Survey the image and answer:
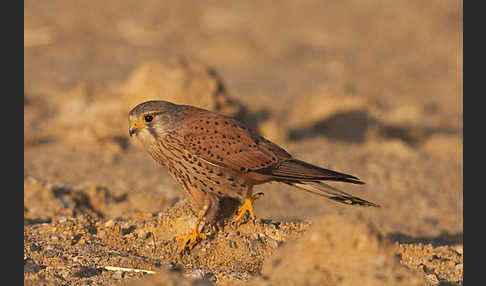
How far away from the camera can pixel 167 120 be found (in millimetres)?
4773

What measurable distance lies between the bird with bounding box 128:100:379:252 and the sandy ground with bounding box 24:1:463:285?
9.3 inches

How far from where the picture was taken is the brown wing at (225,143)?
4.74 meters

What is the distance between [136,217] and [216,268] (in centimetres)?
136

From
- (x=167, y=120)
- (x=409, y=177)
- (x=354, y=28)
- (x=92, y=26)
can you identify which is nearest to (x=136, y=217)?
(x=167, y=120)

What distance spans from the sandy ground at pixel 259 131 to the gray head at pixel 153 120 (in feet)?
2.25

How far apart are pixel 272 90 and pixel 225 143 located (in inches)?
331

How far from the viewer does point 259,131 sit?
31.1 ft

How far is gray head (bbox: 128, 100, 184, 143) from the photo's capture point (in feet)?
15.6

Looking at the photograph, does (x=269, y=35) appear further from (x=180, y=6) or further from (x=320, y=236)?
(x=320, y=236)

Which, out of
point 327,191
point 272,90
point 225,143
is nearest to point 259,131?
point 272,90

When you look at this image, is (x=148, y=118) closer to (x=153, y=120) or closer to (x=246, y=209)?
(x=153, y=120)

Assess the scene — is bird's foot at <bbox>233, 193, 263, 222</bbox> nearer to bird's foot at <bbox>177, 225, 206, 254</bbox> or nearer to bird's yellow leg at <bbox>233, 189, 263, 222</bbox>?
bird's yellow leg at <bbox>233, 189, 263, 222</bbox>

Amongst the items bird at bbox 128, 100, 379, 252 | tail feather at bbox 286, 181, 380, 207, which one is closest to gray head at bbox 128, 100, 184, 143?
bird at bbox 128, 100, 379, 252

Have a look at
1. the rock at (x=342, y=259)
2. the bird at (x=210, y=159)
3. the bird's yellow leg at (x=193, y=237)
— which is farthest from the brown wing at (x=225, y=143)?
the rock at (x=342, y=259)
